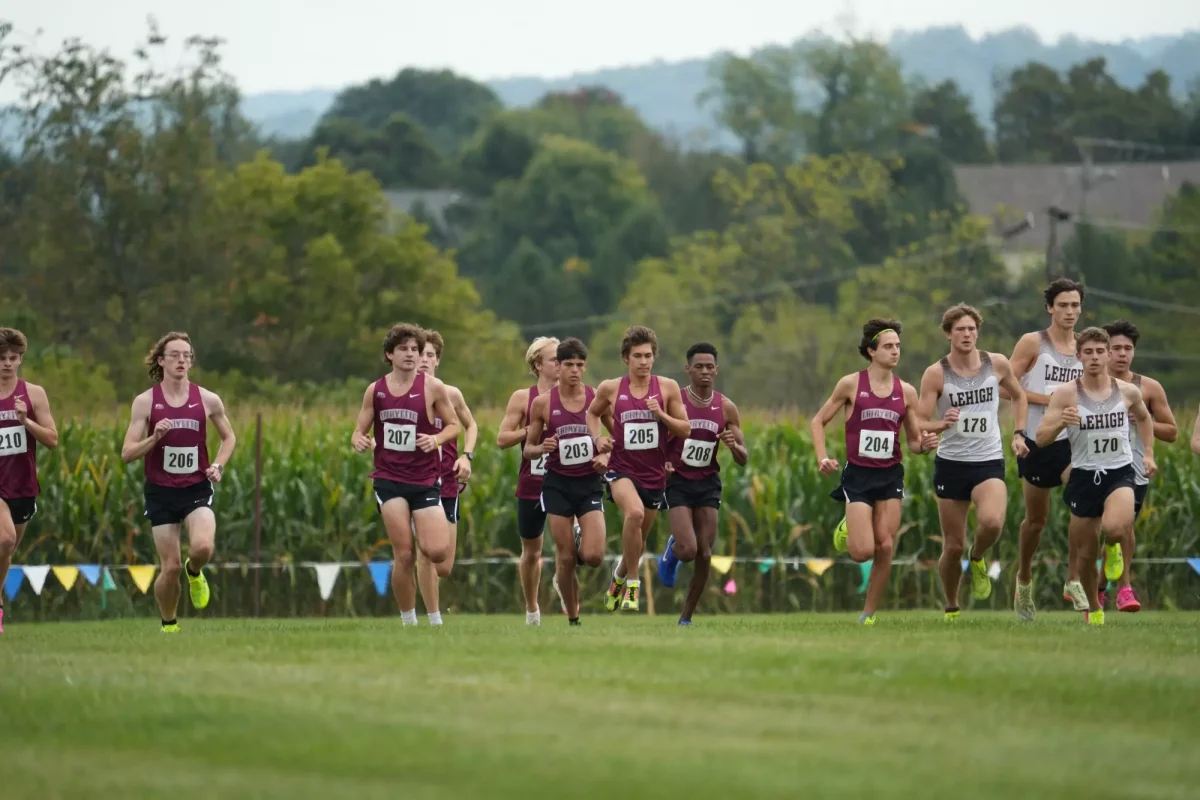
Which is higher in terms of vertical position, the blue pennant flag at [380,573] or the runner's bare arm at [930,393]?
the runner's bare arm at [930,393]

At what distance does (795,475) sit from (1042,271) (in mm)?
56516

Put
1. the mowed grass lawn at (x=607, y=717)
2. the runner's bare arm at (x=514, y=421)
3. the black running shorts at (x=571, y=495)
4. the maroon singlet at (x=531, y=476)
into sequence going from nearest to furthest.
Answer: the mowed grass lawn at (x=607, y=717) → the black running shorts at (x=571, y=495) → the runner's bare arm at (x=514, y=421) → the maroon singlet at (x=531, y=476)

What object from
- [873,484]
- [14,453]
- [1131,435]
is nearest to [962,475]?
[873,484]

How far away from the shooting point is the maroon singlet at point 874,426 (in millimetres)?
15656

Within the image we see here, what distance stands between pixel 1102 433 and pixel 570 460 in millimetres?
4142

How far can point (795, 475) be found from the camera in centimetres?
2619

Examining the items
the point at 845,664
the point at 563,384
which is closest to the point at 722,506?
the point at 563,384

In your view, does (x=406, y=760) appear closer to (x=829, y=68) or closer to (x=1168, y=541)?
(x=1168, y=541)

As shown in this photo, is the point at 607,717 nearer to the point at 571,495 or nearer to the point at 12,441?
the point at 571,495

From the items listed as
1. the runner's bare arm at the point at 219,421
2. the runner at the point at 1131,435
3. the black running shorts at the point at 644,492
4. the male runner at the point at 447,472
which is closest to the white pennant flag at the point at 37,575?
the male runner at the point at 447,472

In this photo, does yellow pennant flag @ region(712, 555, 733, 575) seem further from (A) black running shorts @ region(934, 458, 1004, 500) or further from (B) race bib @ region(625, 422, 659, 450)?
(A) black running shorts @ region(934, 458, 1004, 500)

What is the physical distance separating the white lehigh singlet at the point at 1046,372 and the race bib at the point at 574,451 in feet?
12.0

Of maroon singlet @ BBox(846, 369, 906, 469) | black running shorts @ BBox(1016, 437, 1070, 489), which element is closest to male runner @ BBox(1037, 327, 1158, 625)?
black running shorts @ BBox(1016, 437, 1070, 489)

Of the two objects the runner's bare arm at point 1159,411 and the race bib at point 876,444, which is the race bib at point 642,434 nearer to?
the race bib at point 876,444
